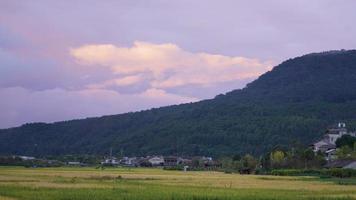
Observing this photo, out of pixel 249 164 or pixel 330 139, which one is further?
pixel 330 139

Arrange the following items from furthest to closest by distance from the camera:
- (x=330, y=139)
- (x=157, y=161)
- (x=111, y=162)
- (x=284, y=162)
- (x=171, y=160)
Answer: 1. (x=157, y=161)
2. (x=171, y=160)
3. (x=111, y=162)
4. (x=330, y=139)
5. (x=284, y=162)

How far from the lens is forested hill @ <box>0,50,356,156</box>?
140 metres

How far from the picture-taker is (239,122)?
5891 inches

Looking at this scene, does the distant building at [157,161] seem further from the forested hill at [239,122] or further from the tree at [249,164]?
the tree at [249,164]

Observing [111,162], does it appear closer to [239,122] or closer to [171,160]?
[171,160]

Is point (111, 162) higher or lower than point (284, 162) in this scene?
higher

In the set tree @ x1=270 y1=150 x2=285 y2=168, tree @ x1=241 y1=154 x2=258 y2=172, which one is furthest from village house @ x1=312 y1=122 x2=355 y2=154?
tree @ x1=241 y1=154 x2=258 y2=172

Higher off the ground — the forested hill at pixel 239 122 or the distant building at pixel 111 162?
the forested hill at pixel 239 122

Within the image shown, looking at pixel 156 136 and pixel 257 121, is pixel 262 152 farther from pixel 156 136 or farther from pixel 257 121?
pixel 156 136

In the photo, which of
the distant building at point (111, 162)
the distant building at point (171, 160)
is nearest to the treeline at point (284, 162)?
the distant building at point (111, 162)

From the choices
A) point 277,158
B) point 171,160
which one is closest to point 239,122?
point 171,160

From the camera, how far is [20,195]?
35000 millimetres

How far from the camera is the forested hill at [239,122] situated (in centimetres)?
14050

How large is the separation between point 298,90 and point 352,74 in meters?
19.3
